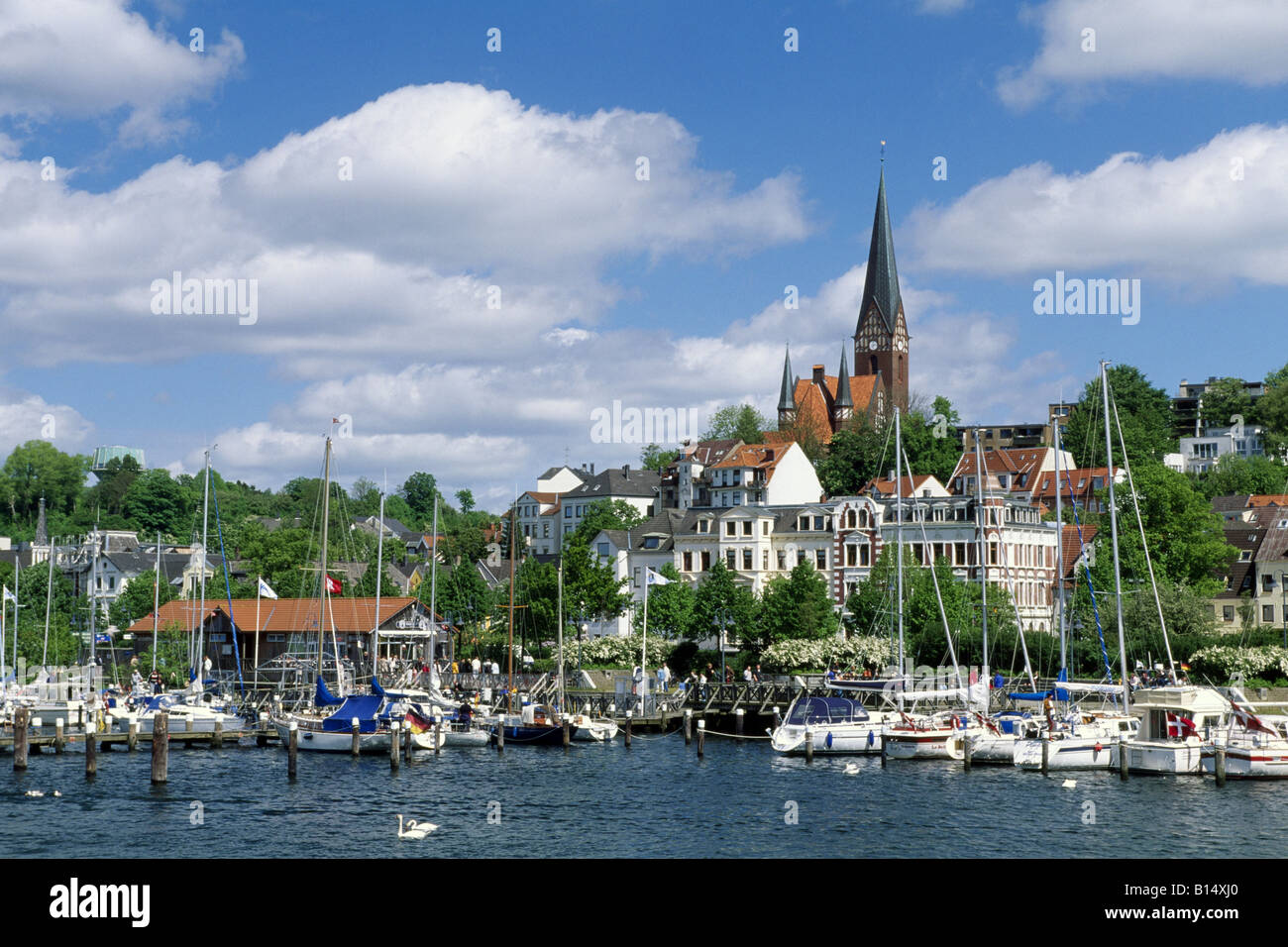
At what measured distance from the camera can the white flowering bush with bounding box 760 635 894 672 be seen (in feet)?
263

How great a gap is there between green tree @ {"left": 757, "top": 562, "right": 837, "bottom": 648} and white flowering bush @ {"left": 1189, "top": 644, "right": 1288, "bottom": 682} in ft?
77.3

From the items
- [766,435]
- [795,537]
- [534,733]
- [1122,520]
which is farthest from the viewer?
[766,435]

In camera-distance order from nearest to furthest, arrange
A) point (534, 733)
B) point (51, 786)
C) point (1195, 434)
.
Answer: point (51, 786) → point (534, 733) → point (1195, 434)

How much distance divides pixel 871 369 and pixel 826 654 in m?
105

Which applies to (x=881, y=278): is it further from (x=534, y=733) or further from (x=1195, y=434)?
(x=534, y=733)

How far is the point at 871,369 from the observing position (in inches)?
7131

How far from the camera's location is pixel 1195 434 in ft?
634

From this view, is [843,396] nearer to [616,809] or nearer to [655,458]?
[655,458]

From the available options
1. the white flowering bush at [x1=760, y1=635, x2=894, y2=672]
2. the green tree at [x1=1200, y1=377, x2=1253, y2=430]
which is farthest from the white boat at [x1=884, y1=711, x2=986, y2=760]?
the green tree at [x1=1200, y1=377, x2=1253, y2=430]

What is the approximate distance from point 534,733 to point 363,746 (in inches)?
314

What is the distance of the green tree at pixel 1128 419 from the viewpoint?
472 ft

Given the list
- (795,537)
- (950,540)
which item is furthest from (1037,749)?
(795,537)

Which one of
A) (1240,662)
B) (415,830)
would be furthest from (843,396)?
(415,830)
